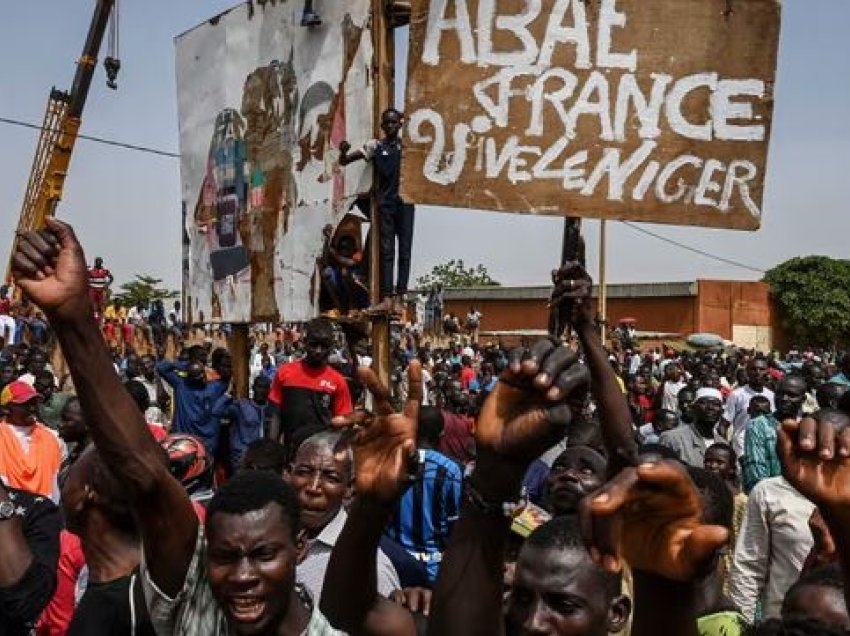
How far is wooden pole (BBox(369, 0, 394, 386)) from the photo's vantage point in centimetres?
623

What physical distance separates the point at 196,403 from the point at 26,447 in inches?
76.5

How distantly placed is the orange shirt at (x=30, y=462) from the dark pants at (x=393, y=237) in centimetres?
209

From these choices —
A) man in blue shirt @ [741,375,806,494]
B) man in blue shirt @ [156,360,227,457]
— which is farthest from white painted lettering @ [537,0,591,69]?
man in blue shirt @ [156,360,227,457]

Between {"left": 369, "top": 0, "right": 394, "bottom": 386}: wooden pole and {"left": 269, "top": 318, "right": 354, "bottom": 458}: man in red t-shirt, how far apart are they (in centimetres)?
92

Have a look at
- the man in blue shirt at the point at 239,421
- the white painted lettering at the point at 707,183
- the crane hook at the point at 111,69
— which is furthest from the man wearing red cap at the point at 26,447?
the crane hook at the point at 111,69

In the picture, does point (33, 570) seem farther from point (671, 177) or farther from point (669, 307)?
point (669, 307)

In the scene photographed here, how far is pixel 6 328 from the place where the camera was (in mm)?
18609

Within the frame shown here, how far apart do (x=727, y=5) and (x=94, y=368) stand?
257 cm

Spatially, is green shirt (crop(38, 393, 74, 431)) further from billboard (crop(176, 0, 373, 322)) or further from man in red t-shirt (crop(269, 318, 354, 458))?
man in red t-shirt (crop(269, 318, 354, 458))

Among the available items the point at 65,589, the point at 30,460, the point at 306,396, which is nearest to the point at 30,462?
the point at 30,460

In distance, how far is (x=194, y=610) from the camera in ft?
8.16

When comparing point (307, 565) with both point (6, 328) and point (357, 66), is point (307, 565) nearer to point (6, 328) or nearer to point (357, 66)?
point (357, 66)

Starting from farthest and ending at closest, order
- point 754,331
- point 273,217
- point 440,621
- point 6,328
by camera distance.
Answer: point 754,331
point 6,328
point 273,217
point 440,621

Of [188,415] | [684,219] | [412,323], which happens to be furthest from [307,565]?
[412,323]
